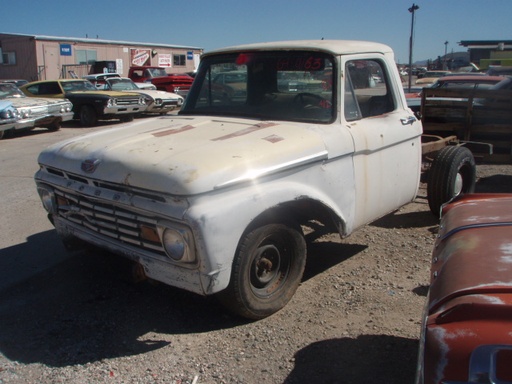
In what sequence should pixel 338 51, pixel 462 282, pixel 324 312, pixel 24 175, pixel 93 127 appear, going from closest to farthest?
pixel 462 282
pixel 324 312
pixel 338 51
pixel 24 175
pixel 93 127

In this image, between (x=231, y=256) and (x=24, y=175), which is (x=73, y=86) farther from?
(x=231, y=256)

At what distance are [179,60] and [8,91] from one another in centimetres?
3007

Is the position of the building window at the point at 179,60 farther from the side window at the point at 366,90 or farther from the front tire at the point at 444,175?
the side window at the point at 366,90

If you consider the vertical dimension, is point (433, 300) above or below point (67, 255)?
above

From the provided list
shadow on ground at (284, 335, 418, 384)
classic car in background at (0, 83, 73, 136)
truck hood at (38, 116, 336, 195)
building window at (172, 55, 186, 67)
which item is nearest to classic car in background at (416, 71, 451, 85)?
classic car in background at (0, 83, 73, 136)

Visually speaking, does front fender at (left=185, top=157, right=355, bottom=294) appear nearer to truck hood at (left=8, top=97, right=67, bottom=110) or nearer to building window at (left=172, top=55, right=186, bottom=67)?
truck hood at (left=8, top=97, right=67, bottom=110)

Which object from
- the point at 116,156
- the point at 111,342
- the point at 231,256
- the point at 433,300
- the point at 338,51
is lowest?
the point at 111,342

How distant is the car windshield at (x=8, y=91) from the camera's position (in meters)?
14.1

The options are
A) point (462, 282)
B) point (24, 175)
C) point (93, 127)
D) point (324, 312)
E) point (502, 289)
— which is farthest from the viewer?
point (93, 127)

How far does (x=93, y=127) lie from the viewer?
52.1 feet

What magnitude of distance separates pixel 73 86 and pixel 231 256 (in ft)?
49.3

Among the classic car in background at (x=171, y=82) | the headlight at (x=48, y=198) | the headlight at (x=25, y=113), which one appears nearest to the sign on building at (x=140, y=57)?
the classic car in background at (x=171, y=82)

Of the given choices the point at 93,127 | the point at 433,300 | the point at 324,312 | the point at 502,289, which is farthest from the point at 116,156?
the point at 93,127

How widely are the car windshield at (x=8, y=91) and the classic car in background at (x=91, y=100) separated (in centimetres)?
137
